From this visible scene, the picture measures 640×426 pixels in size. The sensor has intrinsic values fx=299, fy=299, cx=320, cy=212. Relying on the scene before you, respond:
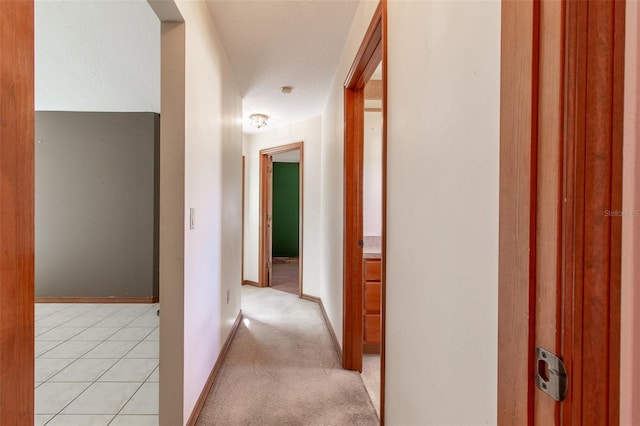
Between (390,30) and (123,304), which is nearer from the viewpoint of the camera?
(390,30)

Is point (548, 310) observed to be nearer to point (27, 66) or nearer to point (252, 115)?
point (27, 66)

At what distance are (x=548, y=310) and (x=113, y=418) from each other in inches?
90.4

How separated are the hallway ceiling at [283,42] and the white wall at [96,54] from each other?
55 centimetres

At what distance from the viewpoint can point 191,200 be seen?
1.60 m

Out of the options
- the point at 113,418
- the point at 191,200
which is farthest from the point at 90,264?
the point at 191,200

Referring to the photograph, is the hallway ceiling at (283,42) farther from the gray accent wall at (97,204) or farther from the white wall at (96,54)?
the gray accent wall at (97,204)

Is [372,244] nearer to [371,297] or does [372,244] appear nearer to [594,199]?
[371,297]

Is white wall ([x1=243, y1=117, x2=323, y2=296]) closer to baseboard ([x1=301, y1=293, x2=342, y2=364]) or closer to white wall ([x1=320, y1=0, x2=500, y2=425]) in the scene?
baseboard ([x1=301, y1=293, x2=342, y2=364])

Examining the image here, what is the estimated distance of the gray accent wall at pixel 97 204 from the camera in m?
3.88

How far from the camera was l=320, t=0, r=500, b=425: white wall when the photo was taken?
65 centimetres

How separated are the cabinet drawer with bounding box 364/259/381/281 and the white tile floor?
5.53 feet

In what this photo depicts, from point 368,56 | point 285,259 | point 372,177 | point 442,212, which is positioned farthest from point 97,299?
point 442,212

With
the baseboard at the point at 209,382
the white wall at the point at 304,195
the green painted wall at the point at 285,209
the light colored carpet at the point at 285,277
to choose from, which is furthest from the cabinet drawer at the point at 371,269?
the green painted wall at the point at 285,209

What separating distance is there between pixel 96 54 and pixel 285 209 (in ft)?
17.7
